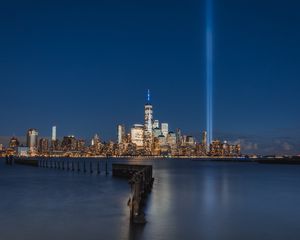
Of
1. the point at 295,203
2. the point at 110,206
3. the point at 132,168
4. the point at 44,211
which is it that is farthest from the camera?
the point at 132,168

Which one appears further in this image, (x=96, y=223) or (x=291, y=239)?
(x=96, y=223)

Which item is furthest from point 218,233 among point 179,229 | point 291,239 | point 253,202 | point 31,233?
point 253,202

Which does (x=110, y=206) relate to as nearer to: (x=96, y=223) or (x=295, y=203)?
(x=96, y=223)

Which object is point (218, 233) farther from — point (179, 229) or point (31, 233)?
point (31, 233)

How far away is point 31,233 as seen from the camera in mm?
17188

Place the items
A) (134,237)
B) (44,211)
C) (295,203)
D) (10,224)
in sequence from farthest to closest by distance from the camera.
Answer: (295,203) → (44,211) → (10,224) → (134,237)

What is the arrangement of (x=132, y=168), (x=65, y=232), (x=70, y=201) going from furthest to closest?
(x=132, y=168)
(x=70, y=201)
(x=65, y=232)

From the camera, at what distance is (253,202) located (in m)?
30.5

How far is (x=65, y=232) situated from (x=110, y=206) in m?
9.32

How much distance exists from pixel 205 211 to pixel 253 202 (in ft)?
24.3

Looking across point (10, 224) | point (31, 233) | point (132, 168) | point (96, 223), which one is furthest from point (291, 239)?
point (132, 168)

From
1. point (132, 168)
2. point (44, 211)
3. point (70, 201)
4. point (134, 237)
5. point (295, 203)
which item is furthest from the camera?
point (132, 168)

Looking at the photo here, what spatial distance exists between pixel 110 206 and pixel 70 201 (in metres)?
4.15

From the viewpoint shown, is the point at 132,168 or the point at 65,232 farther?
the point at 132,168
